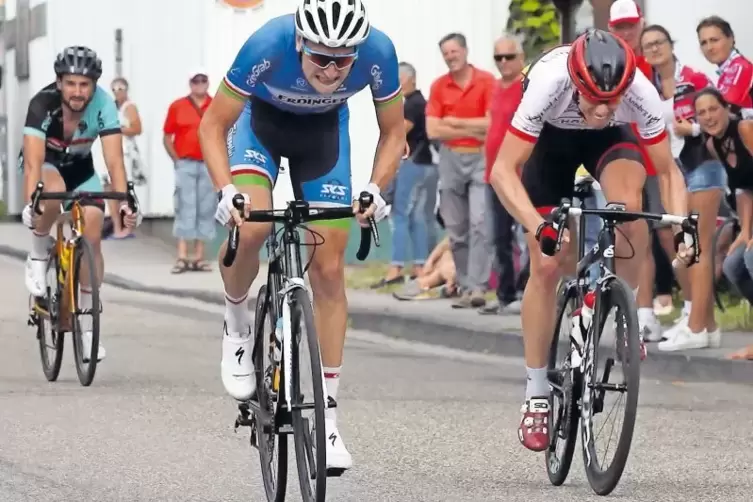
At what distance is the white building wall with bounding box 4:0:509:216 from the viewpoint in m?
21.8

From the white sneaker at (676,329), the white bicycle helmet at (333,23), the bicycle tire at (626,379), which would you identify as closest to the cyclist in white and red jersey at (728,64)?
the white sneaker at (676,329)

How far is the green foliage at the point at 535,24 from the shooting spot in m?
20.0

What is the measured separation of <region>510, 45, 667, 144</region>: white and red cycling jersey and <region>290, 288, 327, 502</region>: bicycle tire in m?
1.52

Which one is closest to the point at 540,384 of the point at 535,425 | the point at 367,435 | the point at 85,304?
the point at 535,425

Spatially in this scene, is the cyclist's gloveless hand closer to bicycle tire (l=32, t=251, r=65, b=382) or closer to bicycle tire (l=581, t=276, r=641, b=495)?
bicycle tire (l=581, t=276, r=641, b=495)

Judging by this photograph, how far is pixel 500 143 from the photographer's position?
1362 cm

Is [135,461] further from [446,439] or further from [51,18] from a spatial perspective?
[51,18]

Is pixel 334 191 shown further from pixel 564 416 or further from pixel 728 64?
pixel 728 64

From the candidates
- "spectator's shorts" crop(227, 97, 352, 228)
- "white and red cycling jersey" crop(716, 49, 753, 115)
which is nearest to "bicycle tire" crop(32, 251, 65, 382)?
"spectator's shorts" crop(227, 97, 352, 228)

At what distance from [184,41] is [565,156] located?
1841 cm

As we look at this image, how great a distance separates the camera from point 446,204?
15.3m

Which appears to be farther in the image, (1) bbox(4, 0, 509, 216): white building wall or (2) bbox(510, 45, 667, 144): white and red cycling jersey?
(1) bbox(4, 0, 509, 216): white building wall

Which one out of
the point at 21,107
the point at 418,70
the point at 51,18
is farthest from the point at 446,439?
the point at 21,107

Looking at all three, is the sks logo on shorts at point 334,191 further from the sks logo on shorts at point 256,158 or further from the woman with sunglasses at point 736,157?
the woman with sunglasses at point 736,157
